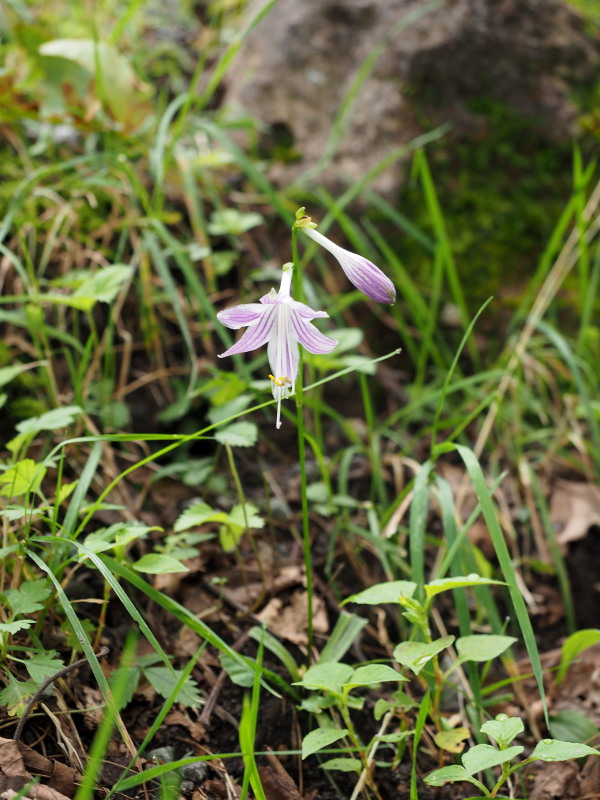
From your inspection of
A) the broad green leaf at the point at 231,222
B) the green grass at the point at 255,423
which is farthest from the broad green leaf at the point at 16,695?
the broad green leaf at the point at 231,222

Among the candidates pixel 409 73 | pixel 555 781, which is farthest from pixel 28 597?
pixel 409 73

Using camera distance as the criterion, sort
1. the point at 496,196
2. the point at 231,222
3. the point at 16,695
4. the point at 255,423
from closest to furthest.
A: the point at 16,695 → the point at 255,423 → the point at 231,222 → the point at 496,196

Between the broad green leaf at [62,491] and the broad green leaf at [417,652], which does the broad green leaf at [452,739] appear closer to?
the broad green leaf at [417,652]

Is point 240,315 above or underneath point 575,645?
above

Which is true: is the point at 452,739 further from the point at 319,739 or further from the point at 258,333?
the point at 258,333

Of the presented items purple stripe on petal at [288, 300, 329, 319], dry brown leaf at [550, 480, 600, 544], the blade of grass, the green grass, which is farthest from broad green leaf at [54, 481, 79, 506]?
dry brown leaf at [550, 480, 600, 544]

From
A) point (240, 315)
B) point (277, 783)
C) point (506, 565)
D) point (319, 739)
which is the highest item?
point (240, 315)
